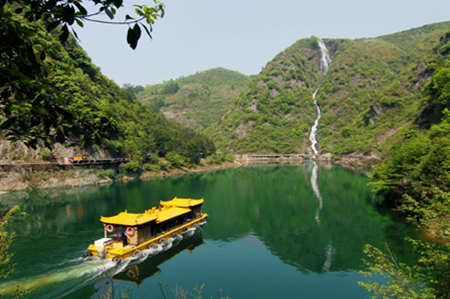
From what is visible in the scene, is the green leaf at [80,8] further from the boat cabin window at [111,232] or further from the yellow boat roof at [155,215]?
the boat cabin window at [111,232]

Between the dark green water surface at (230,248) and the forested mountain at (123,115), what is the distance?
3155 centimetres

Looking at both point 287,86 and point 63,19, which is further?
point 287,86

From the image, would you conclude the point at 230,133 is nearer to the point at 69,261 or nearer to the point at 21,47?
the point at 69,261

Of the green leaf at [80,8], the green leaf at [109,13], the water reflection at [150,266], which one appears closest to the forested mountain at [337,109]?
the water reflection at [150,266]

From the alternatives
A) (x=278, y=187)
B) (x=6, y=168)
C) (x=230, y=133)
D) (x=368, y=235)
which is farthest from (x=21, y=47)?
(x=230, y=133)

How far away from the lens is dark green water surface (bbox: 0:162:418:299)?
1905cm

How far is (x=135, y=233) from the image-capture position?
23.3 m

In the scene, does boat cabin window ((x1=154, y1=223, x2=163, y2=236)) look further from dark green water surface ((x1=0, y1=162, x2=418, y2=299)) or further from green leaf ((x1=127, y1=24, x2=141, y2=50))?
green leaf ((x1=127, y1=24, x2=141, y2=50))

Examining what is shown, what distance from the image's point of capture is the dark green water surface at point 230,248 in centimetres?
1905

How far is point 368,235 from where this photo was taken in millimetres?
29078

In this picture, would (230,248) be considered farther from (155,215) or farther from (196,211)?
(155,215)

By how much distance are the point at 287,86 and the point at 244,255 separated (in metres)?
187

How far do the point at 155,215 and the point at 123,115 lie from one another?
174 feet

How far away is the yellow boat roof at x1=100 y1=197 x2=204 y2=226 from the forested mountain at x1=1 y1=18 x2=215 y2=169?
1620 inches
